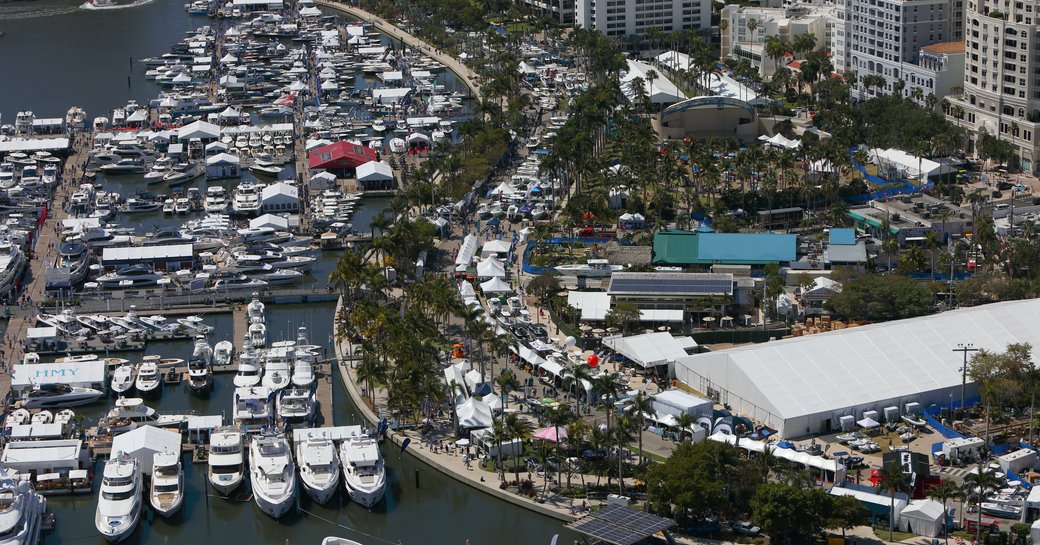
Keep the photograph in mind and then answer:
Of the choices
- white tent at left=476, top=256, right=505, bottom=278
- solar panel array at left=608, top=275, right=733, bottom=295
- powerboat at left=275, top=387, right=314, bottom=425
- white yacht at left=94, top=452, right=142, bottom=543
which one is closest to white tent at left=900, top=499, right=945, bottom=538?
solar panel array at left=608, top=275, right=733, bottom=295

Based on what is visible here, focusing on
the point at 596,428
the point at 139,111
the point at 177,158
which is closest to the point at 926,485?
the point at 596,428

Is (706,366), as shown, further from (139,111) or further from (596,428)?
(139,111)

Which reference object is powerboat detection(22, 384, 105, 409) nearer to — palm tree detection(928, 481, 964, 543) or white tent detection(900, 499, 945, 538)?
white tent detection(900, 499, 945, 538)

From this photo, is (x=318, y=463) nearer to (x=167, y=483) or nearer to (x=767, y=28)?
(x=167, y=483)

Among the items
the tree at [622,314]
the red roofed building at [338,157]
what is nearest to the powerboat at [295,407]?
the tree at [622,314]

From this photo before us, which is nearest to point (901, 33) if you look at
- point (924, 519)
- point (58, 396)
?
point (924, 519)

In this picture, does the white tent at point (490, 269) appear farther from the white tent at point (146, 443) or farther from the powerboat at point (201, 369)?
the white tent at point (146, 443)
